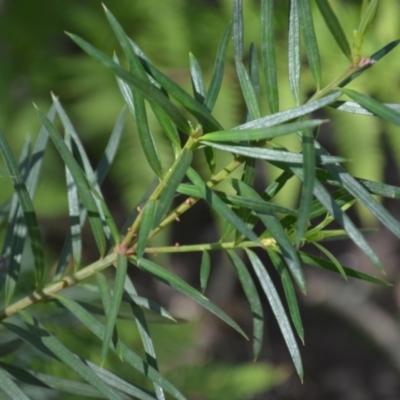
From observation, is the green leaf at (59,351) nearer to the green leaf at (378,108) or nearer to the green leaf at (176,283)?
the green leaf at (176,283)

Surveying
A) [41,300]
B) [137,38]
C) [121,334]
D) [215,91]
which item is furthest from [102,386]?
[137,38]

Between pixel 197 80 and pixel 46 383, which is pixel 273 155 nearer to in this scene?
pixel 197 80

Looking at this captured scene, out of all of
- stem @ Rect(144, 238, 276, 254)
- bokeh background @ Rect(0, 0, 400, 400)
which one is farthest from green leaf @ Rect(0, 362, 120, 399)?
bokeh background @ Rect(0, 0, 400, 400)

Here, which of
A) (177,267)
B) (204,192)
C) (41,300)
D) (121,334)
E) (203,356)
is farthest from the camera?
(177,267)

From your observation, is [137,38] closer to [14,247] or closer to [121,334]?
[121,334]

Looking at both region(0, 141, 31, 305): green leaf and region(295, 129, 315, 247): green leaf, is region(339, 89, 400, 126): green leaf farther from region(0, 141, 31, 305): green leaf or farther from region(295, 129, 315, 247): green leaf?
region(0, 141, 31, 305): green leaf

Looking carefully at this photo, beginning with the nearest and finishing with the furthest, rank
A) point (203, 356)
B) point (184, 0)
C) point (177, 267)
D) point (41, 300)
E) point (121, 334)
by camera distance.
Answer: point (41, 300) → point (121, 334) → point (184, 0) → point (203, 356) → point (177, 267)

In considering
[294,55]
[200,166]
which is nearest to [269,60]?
[294,55]
